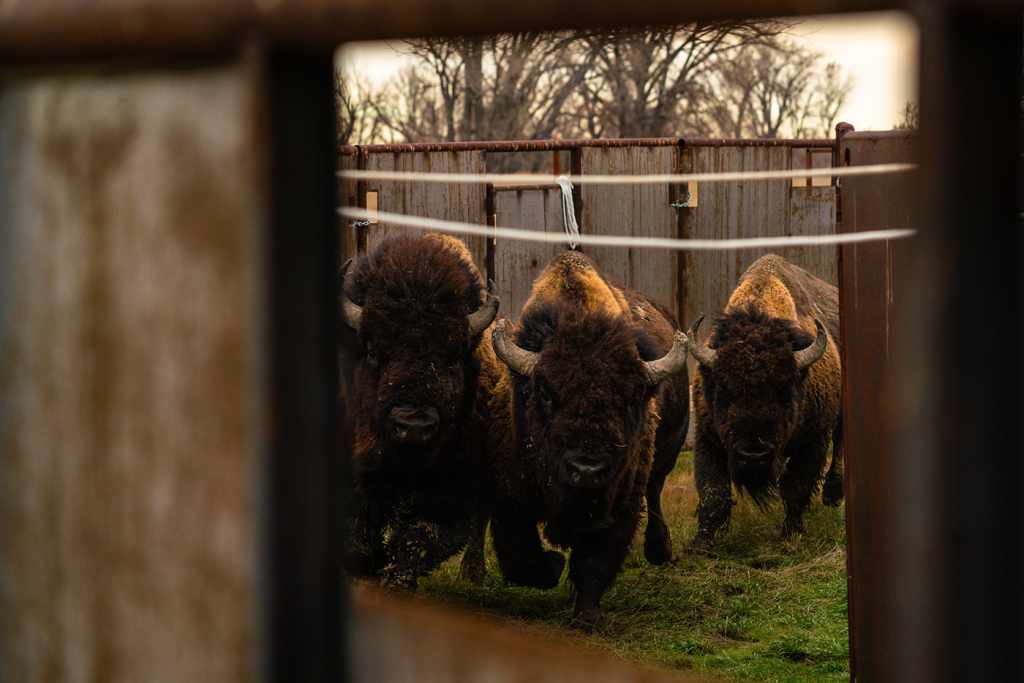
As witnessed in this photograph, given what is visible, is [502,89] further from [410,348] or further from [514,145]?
[410,348]

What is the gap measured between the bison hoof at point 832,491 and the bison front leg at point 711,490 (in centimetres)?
150

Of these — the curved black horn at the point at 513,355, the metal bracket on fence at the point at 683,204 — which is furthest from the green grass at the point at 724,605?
the metal bracket on fence at the point at 683,204

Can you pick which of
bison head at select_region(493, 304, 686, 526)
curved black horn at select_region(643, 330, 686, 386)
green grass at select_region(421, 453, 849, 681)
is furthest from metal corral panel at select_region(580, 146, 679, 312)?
bison head at select_region(493, 304, 686, 526)

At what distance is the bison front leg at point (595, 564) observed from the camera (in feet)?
21.7

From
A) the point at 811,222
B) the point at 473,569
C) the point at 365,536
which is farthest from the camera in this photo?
the point at 811,222

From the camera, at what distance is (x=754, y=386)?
7.94 m

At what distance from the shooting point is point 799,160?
542 inches

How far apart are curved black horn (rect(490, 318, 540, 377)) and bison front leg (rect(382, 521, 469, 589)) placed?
3.36ft

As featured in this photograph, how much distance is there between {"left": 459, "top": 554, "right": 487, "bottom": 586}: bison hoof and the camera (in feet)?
24.0

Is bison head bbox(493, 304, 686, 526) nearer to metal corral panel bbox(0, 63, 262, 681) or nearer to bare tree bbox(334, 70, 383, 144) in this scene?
metal corral panel bbox(0, 63, 262, 681)

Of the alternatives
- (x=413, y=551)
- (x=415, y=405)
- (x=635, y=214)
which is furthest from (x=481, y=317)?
(x=635, y=214)

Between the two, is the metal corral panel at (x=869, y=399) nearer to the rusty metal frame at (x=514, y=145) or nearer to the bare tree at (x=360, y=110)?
the rusty metal frame at (x=514, y=145)

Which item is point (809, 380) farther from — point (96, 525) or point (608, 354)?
point (96, 525)

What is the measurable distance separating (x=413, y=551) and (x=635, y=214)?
602 cm
